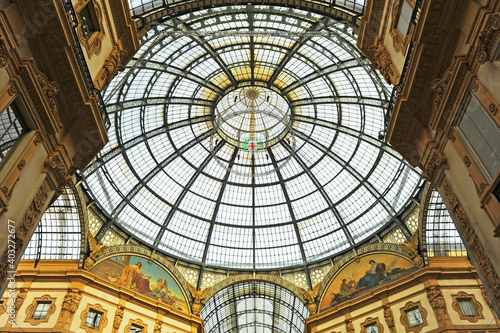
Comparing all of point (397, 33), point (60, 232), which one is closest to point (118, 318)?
point (60, 232)

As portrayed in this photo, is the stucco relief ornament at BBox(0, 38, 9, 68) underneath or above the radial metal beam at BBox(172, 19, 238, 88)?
underneath

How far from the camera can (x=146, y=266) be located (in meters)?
29.1

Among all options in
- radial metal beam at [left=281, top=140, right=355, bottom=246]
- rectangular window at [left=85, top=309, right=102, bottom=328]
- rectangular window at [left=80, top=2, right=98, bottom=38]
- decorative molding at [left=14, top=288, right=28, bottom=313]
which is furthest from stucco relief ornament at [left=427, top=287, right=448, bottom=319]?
decorative molding at [left=14, top=288, right=28, bottom=313]

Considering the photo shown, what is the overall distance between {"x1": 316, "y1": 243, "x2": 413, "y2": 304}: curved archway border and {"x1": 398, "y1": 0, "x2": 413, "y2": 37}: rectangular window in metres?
18.3

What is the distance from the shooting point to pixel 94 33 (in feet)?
44.5

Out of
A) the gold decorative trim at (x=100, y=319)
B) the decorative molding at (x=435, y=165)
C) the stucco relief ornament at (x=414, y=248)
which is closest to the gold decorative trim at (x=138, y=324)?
the gold decorative trim at (x=100, y=319)

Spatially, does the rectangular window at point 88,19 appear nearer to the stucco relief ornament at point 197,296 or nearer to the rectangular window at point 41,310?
the rectangular window at point 41,310

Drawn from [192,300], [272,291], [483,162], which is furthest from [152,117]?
[483,162]

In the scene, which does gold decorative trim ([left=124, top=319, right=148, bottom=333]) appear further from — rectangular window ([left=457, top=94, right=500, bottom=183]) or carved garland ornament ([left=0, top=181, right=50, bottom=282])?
rectangular window ([left=457, top=94, right=500, bottom=183])

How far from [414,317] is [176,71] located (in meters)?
23.0

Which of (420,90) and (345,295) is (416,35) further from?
(345,295)

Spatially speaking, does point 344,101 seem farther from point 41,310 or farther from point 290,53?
point 41,310

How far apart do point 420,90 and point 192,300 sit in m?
24.4

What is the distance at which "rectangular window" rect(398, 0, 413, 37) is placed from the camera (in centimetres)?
1307
